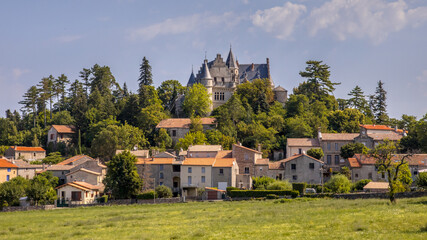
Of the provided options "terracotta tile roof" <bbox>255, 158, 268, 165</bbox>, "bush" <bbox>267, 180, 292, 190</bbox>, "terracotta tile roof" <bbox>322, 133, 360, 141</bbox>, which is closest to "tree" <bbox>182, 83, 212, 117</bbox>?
"terracotta tile roof" <bbox>322, 133, 360, 141</bbox>

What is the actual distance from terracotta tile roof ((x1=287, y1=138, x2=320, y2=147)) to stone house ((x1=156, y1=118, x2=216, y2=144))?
1623 cm

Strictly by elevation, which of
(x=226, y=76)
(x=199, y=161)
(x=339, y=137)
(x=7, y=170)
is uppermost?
(x=226, y=76)

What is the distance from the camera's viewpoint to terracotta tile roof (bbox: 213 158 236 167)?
70625 millimetres

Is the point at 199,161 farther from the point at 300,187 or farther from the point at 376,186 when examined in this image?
the point at 376,186

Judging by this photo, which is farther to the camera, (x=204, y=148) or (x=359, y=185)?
(x=204, y=148)

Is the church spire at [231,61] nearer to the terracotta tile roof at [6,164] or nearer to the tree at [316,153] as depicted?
the tree at [316,153]

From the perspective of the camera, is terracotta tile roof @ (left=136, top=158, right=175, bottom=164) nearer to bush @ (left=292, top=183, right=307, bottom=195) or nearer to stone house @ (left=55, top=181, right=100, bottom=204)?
stone house @ (left=55, top=181, right=100, bottom=204)

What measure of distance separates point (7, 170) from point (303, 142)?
44.0 meters

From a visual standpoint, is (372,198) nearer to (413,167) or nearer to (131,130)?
(413,167)

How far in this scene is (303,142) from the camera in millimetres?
81875

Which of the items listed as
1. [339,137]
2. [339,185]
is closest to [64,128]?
[339,137]

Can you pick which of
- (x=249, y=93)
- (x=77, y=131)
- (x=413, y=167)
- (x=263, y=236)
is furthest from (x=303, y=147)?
(x=263, y=236)

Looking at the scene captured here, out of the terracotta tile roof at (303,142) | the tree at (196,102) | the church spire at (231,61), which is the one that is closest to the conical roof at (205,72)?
the tree at (196,102)

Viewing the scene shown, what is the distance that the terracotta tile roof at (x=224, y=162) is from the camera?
70625 millimetres
